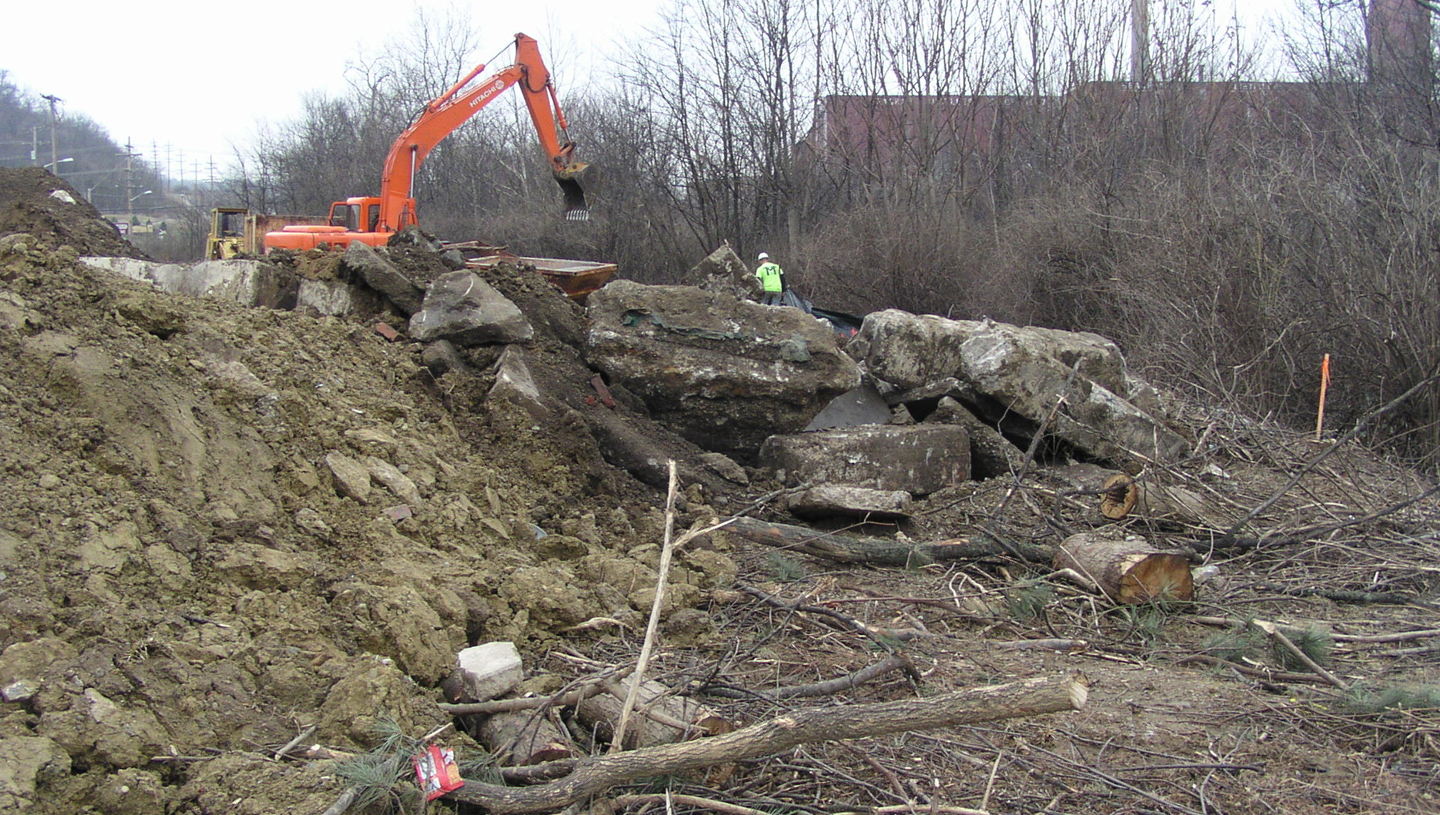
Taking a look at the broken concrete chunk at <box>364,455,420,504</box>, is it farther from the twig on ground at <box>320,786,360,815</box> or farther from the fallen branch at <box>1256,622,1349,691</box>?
the fallen branch at <box>1256,622,1349,691</box>

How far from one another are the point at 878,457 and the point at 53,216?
9.53 metres

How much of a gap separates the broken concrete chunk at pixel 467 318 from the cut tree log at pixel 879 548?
2134 mm

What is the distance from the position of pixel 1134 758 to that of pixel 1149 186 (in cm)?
1179

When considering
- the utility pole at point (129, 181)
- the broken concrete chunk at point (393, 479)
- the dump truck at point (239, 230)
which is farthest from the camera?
the utility pole at point (129, 181)

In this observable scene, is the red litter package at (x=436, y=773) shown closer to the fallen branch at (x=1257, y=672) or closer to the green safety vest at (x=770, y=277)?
the fallen branch at (x=1257, y=672)

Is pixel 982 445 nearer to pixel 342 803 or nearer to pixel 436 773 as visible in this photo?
pixel 436 773

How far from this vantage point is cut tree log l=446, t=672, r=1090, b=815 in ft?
7.82

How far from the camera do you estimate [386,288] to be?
642 centimetres

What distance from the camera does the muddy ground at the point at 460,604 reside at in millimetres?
2553

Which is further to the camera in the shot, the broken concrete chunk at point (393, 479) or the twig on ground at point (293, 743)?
the broken concrete chunk at point (393, 479)

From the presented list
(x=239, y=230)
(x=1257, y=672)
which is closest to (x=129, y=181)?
(x=239, y=230)

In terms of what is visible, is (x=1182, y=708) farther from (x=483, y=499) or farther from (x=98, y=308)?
(x=98, y=308)

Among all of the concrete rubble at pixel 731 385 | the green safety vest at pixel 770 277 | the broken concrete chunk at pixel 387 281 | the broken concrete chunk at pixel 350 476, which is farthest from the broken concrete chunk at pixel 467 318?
the green safety vest at pixel 770 277

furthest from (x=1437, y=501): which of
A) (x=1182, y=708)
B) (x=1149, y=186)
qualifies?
(x=1149, y=186)
